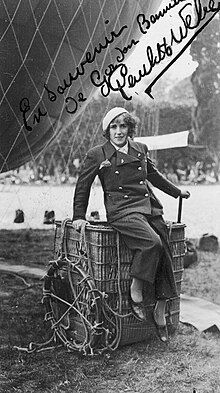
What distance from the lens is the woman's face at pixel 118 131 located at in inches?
98.7

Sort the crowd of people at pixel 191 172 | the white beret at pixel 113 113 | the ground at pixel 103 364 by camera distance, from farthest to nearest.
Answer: the crowd of people at pixel 191 172
the white beret at pixel 113 113
the ground at pixel 103 364

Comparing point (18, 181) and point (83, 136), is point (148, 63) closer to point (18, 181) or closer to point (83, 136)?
point (83, 136)

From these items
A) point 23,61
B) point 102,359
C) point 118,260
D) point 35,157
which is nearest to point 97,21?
point 23,61

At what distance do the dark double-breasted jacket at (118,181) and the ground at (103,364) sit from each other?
69 cm

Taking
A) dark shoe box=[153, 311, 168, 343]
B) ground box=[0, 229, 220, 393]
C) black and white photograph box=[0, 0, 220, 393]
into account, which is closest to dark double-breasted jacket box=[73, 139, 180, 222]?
black and white photograph box=[0, 0, 220, 393]

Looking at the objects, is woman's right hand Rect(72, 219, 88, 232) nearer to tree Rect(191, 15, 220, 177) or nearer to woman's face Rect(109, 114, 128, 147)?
woman's face Rect(109, 114, 128, 147)

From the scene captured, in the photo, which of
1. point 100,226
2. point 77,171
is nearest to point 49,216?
point 77,171

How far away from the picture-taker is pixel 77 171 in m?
3.15

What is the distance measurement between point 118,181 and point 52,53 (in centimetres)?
76

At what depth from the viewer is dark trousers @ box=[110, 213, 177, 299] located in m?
2.54

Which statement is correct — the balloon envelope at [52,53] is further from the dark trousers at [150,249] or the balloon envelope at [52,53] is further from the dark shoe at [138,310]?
the dark shoe at [138,310]
